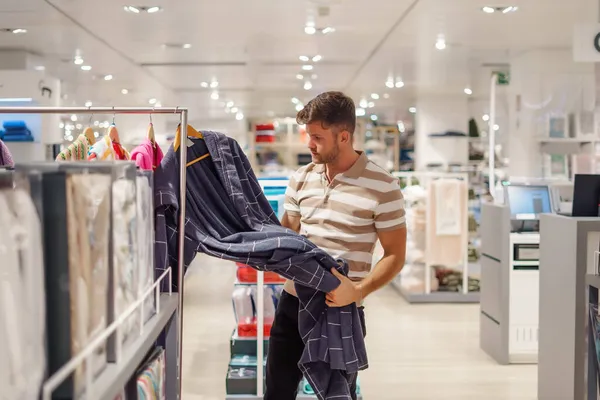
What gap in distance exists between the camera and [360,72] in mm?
10055

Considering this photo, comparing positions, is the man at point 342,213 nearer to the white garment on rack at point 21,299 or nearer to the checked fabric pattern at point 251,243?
the checked fabric pattern at point 251,243

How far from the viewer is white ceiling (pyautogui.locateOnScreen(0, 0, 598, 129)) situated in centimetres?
575

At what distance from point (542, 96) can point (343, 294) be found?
6839 mm

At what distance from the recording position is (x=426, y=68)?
945 centimetres

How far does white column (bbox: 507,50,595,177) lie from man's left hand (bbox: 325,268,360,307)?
656 cm

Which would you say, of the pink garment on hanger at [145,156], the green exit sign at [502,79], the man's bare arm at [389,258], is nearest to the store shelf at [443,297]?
the green exit sign at [502,79]

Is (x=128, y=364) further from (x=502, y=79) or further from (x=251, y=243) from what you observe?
(x=502, y=79)

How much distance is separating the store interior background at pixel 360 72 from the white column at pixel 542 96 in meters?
0.02

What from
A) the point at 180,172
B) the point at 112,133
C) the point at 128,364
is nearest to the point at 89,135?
the point at 112,133

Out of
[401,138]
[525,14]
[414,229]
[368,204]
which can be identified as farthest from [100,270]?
[401,138]

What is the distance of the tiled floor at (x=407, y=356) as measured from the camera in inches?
174

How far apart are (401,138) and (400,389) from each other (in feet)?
49.9

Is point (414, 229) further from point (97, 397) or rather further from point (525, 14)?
point (97, 397)

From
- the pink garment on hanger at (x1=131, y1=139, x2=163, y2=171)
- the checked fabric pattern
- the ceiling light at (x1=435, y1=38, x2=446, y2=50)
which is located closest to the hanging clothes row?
the pink garment on hanger at (x1=131, y1=139, x2=163, y2=171)
